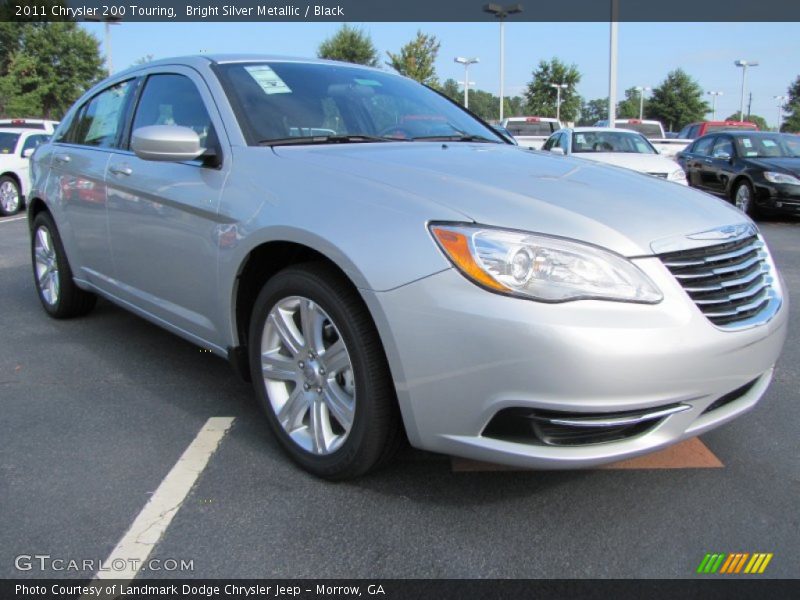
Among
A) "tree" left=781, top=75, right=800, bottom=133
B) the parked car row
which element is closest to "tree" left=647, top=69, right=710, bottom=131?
"tree" left=781, top=75, right=800, bottom=133

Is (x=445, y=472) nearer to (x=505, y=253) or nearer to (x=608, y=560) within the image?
(x=608, y=560)

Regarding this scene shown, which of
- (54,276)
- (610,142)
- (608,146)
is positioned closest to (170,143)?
(54,276)

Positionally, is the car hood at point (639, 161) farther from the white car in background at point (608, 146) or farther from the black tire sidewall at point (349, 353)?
the black tire sidewall at point (349, 353)

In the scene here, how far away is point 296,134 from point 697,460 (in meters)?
2.13

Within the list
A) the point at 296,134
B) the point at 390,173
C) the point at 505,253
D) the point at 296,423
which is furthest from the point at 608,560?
the point at 296,134

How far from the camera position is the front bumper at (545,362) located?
198 cm

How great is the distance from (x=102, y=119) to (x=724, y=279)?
3607 millimetres

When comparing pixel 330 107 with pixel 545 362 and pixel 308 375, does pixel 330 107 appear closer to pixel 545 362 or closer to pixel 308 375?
pixel 308 375

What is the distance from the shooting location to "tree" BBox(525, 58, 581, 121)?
51.1 meters

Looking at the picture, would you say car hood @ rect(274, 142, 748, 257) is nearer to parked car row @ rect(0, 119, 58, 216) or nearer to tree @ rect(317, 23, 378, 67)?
parked car row @ rect(0, 119, 58, 216)

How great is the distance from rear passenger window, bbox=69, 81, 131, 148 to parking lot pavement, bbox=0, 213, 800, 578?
5.08ft

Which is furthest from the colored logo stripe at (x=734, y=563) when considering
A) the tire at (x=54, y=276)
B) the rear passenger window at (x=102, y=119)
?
the tire at (x=54, y=276)

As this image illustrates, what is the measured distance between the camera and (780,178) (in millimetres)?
10594

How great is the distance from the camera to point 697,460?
2770mm
